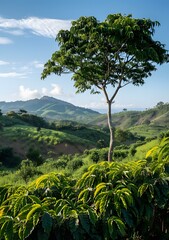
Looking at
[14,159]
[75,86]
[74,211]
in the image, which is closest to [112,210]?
[74,211]

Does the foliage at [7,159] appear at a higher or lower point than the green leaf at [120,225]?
lower

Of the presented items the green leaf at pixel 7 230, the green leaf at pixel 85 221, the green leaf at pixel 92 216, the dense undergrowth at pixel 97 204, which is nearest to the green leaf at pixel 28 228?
the dense undergrowth at pixel 97 204

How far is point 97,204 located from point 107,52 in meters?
14.2

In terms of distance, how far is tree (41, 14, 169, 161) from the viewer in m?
15.4

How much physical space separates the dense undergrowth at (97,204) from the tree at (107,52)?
1171cm

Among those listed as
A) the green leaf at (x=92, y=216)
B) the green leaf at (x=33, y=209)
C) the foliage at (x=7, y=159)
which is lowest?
the foliage at (x=7, y=159)

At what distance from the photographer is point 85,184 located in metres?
4.12

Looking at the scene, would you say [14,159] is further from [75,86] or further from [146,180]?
[146,180]

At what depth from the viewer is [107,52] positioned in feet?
55.9

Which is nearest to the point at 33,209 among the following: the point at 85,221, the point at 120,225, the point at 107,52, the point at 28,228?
the point at 28,228

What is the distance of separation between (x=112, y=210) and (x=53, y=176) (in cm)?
102

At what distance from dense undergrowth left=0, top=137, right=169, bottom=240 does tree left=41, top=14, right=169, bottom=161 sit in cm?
1171

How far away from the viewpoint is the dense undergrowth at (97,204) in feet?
11.0

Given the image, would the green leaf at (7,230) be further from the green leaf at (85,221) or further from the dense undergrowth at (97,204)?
the green leaf at (85,221)
